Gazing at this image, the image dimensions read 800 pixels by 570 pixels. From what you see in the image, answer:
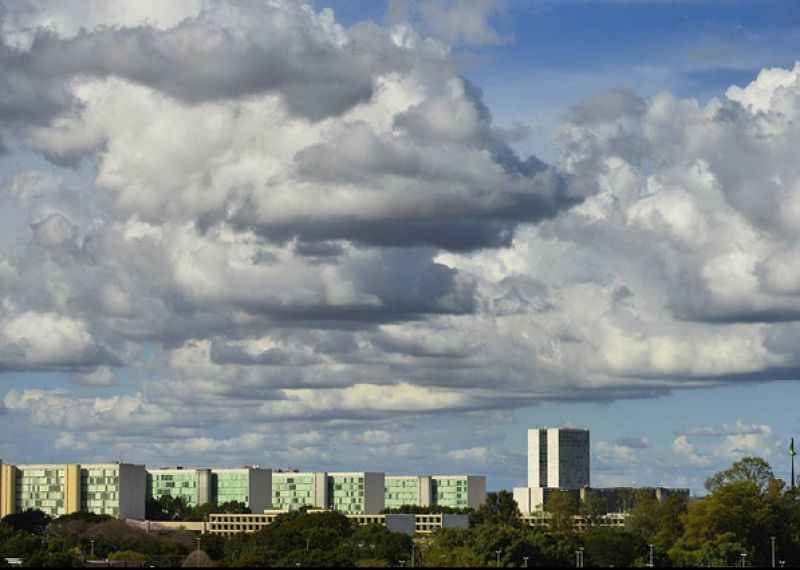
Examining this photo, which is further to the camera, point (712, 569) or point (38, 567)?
point (712, 569)

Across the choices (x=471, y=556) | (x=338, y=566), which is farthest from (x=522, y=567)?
(x=338, y=566)

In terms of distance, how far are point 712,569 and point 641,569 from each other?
12.2 metres

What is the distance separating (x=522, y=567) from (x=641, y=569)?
46.6 feet

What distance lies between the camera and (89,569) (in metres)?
196

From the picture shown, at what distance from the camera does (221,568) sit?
194 m

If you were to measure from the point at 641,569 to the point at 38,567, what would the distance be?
223 feet

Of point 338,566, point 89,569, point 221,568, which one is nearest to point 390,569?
point 338,566

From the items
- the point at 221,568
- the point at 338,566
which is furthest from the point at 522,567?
the point at 221,568

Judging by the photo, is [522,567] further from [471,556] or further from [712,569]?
[712,569]

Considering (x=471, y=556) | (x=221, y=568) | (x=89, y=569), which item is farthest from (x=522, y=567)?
(x=89, y=569)

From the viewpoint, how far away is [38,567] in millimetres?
185375

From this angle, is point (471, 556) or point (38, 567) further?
point (471, 556)

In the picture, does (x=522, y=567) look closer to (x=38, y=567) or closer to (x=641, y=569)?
(x=641, y=569)

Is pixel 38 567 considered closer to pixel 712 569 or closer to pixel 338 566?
pixel 338 566
